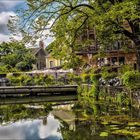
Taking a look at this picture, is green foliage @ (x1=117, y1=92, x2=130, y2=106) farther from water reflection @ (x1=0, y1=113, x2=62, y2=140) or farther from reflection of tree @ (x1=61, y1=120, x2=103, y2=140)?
reflection of tree @ (x1=61, y1=120, x2=103, y2=140)

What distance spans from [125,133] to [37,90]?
2376 centimetres

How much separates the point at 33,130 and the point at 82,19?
1006 cm

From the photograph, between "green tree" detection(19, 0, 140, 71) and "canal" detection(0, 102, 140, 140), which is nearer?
"canal" detection(0, 102, 140, 140)

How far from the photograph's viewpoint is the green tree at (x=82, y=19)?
70.1 ft

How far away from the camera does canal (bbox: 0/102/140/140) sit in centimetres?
1527

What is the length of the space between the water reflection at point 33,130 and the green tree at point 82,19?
600 cm

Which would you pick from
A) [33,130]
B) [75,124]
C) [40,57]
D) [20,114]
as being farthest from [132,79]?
[40,57]

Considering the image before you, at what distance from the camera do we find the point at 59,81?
46.6m

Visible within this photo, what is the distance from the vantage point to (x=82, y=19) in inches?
992

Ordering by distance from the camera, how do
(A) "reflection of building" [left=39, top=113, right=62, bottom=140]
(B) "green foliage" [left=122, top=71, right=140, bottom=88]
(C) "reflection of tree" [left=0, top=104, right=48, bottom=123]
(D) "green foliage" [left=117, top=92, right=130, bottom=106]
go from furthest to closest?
(D) "green foliage" [left=117, top=92, right=130, bottom=106]
(B) "green foliage" [left=122, top=71, right=140, bottom=88]
(C) "reflection of tree" [left=0, top=104, right=48, bottom=123]
(A) "reflection of building" [left=39, top=113, right=62, bottom=140]

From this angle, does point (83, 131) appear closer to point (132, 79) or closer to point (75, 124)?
point (75, 124)

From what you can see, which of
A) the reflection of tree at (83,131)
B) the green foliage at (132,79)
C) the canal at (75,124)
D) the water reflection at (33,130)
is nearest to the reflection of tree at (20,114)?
the canal at (75,124)

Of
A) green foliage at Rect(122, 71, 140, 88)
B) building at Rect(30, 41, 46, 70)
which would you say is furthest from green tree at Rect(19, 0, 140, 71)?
building at Rect(30, 41, 46, 70)

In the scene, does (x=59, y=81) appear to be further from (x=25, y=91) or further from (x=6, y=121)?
(x=6, y=121)
